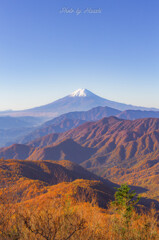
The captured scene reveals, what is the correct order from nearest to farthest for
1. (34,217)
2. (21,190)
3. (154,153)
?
(34,217) → (21,190) → (154,153)

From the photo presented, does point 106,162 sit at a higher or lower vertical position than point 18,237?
lower

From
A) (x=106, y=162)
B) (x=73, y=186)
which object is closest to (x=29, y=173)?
(x=73, y=186)

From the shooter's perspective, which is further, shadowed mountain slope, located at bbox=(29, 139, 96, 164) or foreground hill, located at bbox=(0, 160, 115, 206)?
shadowed mountain slope, located at bbox=(29, 139, 96, 164)

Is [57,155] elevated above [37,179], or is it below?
below

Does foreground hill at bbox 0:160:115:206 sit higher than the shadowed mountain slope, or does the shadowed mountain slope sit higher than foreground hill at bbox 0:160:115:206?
foreground hill at bbox 0:160:115:206

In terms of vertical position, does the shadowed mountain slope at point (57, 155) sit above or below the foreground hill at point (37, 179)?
below

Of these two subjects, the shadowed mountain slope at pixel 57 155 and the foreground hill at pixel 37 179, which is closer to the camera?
the foreground hill at pixel 37 179

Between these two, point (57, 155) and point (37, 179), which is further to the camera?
point (57, 155)

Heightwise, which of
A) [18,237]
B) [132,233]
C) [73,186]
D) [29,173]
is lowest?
[29,173]

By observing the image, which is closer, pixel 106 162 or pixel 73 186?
pixel 73 186

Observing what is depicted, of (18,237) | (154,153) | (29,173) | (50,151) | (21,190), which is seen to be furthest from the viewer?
(50,151)

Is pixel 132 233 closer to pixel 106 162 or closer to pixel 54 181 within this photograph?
pixel 54 181
